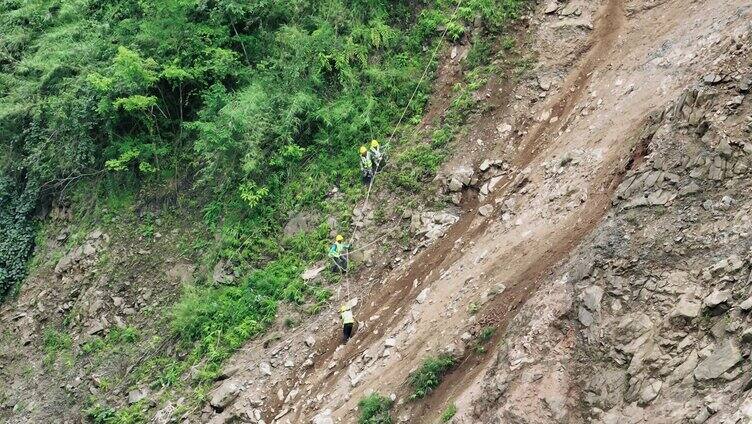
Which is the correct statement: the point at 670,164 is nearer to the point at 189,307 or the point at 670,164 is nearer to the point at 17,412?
the point at 189,307

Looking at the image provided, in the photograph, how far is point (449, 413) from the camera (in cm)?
1173

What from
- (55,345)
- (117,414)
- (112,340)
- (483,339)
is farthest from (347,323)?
(55,345)

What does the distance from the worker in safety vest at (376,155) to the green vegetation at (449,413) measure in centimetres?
714

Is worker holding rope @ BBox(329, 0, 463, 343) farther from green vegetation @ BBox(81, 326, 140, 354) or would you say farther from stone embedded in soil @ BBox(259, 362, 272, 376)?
green vegetation @ BBox(81, 326, 140, 354)

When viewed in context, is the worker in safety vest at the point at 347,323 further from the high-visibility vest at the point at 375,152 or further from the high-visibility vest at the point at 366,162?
the high-visibility vest at the point at 375,152

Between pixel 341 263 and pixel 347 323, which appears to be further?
pixel 341 263

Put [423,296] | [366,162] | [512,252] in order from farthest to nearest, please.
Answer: [366,162]
[423,296]
[512,252]

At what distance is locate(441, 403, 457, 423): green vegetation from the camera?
11.7m

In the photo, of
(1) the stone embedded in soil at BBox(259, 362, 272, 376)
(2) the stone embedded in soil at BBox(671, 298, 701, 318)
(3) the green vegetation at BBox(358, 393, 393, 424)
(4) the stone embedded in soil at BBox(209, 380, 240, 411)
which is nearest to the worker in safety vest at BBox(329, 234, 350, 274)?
(1) the stone embedded in soil at BBox(259, 362, 272, 376)

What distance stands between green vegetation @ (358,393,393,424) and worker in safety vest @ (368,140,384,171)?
611 cm

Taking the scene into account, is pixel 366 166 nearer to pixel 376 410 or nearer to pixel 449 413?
pixel 376 410

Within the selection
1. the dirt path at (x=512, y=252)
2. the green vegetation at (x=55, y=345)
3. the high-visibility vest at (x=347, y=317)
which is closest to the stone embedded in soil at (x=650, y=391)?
the dirt path at (x=512, y=252)

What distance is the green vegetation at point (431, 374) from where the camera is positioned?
41.5 ft

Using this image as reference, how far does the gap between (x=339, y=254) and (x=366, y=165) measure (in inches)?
93.6
